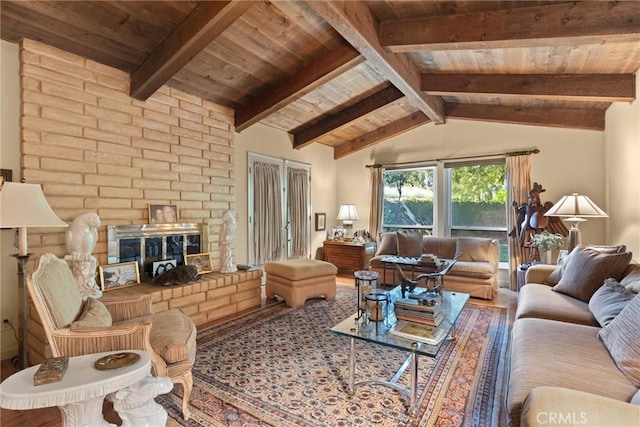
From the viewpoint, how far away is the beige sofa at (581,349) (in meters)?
1.14

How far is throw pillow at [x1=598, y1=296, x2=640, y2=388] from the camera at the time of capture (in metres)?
1.46

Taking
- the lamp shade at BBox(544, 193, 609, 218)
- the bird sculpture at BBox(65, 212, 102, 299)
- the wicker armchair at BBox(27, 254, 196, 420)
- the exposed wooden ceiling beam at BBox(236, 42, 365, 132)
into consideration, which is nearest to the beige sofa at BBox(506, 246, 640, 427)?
the lamp shade at BBox(544, 193, 609, 218)

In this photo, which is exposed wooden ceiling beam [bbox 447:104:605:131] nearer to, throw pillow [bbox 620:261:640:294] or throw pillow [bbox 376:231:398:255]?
throw pillow [bbox 376:231:398:255]

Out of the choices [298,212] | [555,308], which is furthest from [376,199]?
[555,308]

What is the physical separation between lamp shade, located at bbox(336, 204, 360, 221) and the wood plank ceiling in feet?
7.38

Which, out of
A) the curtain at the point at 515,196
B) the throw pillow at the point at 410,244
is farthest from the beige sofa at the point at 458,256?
the curtain at the point at 515,196

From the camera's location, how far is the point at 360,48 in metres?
3.00

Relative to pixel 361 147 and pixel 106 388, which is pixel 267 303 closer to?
pixel 106 388

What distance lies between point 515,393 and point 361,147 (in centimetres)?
549

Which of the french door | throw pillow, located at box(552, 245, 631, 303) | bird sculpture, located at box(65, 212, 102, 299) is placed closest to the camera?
throw pillow, located at box(552, 245, 631, 303)

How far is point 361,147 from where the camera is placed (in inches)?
254

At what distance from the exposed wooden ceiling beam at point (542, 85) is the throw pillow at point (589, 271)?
5.90ft

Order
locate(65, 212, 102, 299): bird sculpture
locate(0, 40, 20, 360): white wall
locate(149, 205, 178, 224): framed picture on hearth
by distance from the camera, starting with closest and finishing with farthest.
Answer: locate(0, 40, 20, 360): white wall < locate(65, 212, 102, 299): bird sculpture < locate(149, 205, 178, 224): framed picture on hearth

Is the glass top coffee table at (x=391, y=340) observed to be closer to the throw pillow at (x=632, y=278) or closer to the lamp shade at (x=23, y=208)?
the throw pillow at (x=632, y=278)
